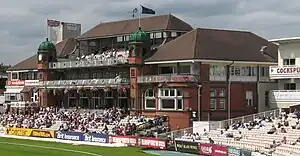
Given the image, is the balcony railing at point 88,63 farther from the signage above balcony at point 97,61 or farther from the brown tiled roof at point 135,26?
the brown tiled roof at point 135,26

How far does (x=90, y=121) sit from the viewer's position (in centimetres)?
7944

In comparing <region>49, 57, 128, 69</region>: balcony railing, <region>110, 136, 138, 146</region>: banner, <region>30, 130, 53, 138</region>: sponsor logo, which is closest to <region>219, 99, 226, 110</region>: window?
<region>110, 136, 138, 146</region>: banner

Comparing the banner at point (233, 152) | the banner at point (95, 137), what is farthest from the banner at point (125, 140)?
the banner at point (233, 152)

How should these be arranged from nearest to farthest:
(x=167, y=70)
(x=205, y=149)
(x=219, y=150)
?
(x=219, y=150) < (x=205, y=149) < (x=167, y=70)

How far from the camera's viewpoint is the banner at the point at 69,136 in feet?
239

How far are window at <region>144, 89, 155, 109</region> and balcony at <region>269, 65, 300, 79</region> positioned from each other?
13700 millimetres

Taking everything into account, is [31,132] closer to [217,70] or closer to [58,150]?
[58,150]

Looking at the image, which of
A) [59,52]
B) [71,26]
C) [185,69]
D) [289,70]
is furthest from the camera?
[71,26]

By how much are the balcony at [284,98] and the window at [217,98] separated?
5181mm

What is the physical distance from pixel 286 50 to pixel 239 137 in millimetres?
14863

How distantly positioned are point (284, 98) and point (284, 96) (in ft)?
0.73

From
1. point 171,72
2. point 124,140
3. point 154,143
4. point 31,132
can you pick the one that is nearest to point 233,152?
point 154,143

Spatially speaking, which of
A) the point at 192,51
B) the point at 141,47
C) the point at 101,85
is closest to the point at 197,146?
the point at 192,51

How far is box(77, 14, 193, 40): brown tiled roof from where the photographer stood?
81.6 metres
